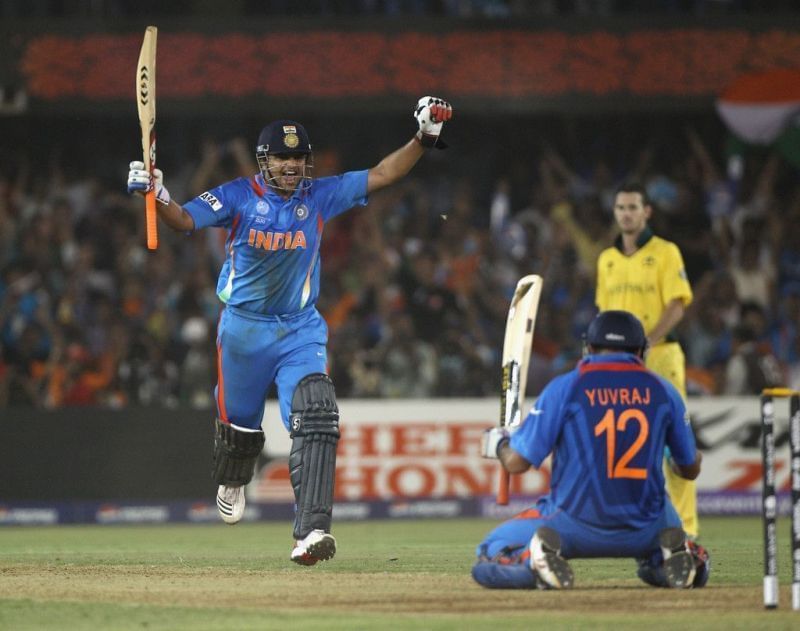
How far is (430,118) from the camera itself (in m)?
8.02

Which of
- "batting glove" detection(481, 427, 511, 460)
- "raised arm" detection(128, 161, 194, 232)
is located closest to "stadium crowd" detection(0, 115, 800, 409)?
"raised arm" detection(128, 161, 194, 232)

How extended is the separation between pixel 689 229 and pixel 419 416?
14.6ft

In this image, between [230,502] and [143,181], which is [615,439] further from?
[230,502]

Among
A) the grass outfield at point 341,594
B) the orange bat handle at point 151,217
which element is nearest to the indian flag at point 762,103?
the grass outfield at point 341,594

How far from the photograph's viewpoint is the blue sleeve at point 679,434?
668cm

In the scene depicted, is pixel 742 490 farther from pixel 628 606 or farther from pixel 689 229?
pixel 628 606

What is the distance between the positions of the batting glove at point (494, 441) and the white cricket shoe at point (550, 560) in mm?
396

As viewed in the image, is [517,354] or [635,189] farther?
[635,189]

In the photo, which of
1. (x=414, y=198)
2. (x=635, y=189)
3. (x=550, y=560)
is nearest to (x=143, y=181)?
(x=550, y=560)

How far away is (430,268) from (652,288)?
6666 mm

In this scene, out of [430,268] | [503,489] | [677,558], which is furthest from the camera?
[430,268]

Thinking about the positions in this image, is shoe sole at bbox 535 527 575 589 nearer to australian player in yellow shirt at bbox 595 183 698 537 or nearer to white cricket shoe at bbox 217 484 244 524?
white cricket shoe at bbox 217 484 244 524

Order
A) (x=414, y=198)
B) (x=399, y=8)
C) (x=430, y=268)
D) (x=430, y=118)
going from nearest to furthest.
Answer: (x=430, y=118)
(x=430, y=268)
(x=399, y=8)
(x=414, y=198)

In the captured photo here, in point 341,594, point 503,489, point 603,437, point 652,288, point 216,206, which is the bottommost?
point 341,594
